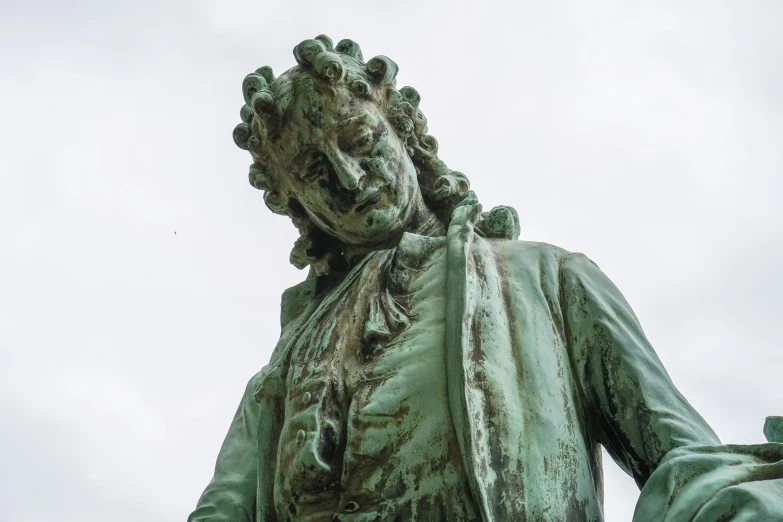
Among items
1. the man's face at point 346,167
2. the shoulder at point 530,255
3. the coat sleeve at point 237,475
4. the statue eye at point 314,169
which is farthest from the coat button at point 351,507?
the statue eye at point 314,169

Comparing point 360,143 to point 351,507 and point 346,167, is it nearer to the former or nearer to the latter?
point 346,167

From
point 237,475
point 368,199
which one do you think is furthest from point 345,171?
point 237,475

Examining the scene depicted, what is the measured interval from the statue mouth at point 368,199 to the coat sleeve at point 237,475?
89 cm

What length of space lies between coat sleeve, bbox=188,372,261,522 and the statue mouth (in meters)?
0.89

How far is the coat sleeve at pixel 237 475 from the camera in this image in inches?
253

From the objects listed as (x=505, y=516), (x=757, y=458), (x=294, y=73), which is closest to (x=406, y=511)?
(x=505, y=516)

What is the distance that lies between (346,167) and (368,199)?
7.0 inches

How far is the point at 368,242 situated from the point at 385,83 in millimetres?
794

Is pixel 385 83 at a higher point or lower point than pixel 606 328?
higher

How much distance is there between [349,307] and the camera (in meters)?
6.34

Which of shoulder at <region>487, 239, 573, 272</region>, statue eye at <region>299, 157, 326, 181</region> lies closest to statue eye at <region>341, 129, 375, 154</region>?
statue eye at <region>299, 157, 326, 181</region>

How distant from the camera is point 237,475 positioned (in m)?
6.59

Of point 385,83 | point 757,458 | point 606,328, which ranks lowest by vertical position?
point 757,458

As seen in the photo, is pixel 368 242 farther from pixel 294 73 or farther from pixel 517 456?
pixel 517 456
